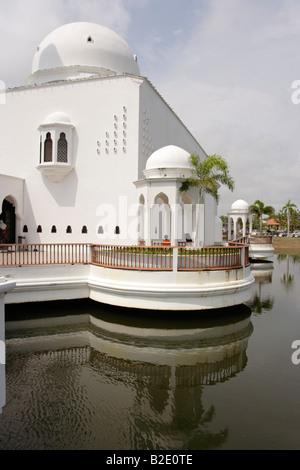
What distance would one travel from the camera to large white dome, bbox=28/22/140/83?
53.3 feet

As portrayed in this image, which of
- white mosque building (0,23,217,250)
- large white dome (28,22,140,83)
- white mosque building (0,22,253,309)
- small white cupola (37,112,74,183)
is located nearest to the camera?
→ white mosque building (0,22,253,309)

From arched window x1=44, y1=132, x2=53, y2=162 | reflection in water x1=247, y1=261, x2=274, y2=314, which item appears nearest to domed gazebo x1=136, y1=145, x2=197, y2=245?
reflection in water x1=247, y1=261, x2=274, y2=314

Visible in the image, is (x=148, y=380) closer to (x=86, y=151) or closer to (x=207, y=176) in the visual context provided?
(x=207, y=176)

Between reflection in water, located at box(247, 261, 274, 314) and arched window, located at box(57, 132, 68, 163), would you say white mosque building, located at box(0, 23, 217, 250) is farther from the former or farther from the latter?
reflection in water, located at box(247, 261, 274, 314)

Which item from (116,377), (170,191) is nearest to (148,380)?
(116,377)

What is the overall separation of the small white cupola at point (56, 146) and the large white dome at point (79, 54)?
322cm

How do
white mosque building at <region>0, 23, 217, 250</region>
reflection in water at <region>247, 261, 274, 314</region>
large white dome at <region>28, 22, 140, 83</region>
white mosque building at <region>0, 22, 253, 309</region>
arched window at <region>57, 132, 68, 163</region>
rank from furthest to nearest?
large white dome at <region>28, 22, 140, 83</region>, arched window at <region>57, 132, 68, 163</region>, white mosque building at <region>0, 23, 217, 250</region>, white mosque building at <region>0, 22, 253, 309</region>, reflection in water at <region>247, 261, 274, 314</region>

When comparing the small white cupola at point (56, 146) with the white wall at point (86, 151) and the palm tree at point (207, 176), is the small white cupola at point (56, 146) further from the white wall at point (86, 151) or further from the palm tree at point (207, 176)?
the palm tree at point (207, 176)

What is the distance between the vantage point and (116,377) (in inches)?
236

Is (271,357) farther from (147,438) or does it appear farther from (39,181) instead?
(39,181)

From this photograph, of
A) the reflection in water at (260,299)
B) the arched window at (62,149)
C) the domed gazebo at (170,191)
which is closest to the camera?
the domed gazebo at (170,191)

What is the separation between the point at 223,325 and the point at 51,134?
1173 centimetres

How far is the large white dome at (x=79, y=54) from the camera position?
1625cm

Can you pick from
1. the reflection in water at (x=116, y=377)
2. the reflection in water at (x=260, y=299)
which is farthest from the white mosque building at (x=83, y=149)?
the reflection in water at (x=116, y=377)
